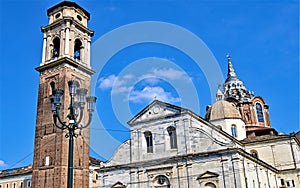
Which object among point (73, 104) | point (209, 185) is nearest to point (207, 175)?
point (209, 185)

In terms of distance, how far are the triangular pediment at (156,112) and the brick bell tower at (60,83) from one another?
6890 mm

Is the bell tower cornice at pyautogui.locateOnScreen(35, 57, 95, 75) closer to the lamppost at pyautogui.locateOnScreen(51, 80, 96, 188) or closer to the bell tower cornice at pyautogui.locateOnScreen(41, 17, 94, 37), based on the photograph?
the bell tower cornice at pyautogui.locateOnScreen(41, 17, 94, 37)

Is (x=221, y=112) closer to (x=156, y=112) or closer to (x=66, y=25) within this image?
(x=156, y=112)

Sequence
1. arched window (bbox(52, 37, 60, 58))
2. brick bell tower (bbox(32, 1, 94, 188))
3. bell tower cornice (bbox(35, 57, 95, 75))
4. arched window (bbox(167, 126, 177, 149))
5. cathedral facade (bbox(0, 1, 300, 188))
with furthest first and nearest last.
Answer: arched window (bbox(52, 37, 60, 58)) → bell tower cornice (bbox(35, 57, 95, 75)) → brick bell tower (bbox(32, 1, 94, 188)) → arched window (bbox(167, 126, 177, 149)) → cathedral facade (bbox(0, 1, 300, 188))

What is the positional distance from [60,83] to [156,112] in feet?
36.4

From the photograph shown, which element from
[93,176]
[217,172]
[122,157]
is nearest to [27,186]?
[93,176]

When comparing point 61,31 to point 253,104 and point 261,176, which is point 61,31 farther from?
point 253,104

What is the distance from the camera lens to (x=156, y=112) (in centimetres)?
2931

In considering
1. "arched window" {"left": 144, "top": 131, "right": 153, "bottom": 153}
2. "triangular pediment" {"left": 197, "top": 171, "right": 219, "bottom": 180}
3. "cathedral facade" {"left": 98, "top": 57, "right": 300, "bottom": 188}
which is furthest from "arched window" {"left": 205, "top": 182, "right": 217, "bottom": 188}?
"arched window" {"left": 144, "top": 131, "right": 153, "bottom": 153}

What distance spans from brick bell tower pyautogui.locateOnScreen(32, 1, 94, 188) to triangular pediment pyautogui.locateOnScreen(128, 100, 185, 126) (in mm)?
6890

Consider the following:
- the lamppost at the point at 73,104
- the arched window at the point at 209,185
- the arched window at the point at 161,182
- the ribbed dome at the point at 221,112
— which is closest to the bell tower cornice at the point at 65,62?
the ribbed dome at the point at 221,112

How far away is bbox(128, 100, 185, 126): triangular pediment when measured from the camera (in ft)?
93.4

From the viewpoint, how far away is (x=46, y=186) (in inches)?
1249

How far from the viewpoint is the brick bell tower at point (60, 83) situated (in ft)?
105
